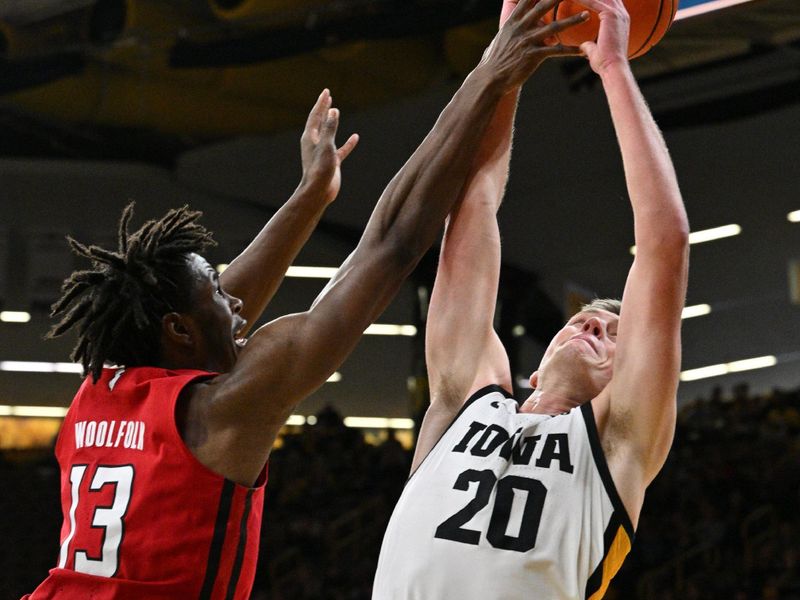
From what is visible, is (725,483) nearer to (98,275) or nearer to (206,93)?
(206,93)

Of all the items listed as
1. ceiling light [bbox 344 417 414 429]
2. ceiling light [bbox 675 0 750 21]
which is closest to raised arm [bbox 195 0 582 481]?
ceiling light [bbox 675 0 750 21]

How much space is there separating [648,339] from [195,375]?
0.96 meters

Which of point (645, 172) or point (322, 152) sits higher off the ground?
point (322, 152)

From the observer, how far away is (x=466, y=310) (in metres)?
2.69

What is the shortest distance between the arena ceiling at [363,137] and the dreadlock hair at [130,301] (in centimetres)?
800

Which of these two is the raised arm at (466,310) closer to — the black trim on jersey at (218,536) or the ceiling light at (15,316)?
the black trim on jersey at (218,536)

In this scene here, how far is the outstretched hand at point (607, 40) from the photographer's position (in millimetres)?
2637

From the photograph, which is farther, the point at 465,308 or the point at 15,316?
the point at 15,316

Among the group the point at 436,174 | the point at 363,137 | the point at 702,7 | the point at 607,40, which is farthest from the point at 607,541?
the point at 363,137

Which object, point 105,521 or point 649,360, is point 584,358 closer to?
point 649,360

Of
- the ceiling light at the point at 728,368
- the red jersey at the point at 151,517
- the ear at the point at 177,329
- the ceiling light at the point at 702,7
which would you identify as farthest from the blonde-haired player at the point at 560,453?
the ceiling light at the point at 728,368

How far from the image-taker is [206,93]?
12.7 metres

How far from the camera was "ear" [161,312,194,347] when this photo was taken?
2475 millimetres

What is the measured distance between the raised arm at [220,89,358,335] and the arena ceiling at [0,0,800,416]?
23.8 ft
